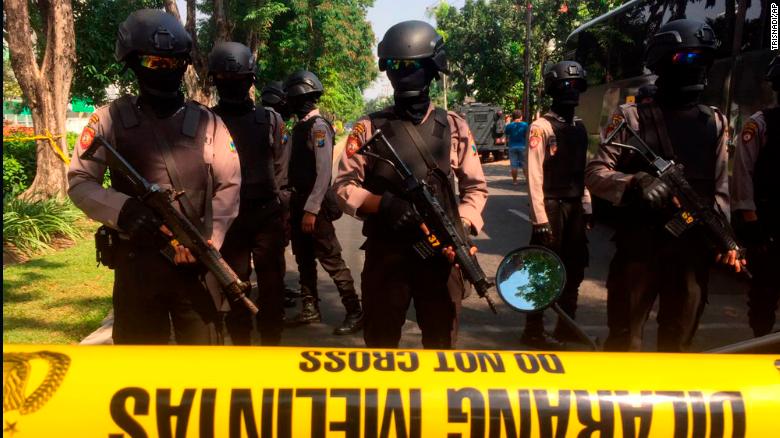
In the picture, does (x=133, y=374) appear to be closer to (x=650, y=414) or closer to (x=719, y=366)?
(x=650, y=414)

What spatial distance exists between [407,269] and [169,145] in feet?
4.02

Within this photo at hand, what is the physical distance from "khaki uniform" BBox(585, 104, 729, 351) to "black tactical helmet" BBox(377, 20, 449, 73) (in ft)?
3.62

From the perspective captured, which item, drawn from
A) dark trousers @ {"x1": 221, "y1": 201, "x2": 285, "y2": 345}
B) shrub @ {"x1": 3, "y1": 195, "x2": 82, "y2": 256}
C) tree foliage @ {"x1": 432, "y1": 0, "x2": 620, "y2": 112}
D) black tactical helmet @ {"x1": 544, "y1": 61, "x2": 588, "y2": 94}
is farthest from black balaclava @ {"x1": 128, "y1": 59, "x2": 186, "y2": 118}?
tree foliage @ {"x1": 432, "y1": 0, "x2": 620, "y2": 112}

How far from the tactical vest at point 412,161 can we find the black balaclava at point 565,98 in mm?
1647

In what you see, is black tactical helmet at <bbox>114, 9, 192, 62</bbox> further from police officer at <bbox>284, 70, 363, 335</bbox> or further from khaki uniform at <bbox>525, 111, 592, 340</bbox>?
khaki uniform at <bbox>525, 111, 592, 340</bbox>

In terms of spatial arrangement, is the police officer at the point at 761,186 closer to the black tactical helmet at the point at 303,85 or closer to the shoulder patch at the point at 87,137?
the black tactical helmet at the point at 303,85

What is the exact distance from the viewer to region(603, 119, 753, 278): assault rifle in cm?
318

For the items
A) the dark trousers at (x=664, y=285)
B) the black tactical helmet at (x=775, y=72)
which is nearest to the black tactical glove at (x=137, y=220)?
→ the dark trousers at (x=664, y=285)

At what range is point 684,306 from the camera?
336 centimetres

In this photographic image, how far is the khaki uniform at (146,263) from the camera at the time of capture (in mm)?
2754

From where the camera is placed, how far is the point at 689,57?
10.5 ft

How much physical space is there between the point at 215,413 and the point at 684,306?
2684mm

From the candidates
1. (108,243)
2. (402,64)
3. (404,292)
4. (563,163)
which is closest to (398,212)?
(404,292)

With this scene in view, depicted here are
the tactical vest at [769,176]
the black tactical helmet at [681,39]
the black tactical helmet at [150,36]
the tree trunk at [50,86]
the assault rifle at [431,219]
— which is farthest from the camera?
the tree trunk at [50,86]
